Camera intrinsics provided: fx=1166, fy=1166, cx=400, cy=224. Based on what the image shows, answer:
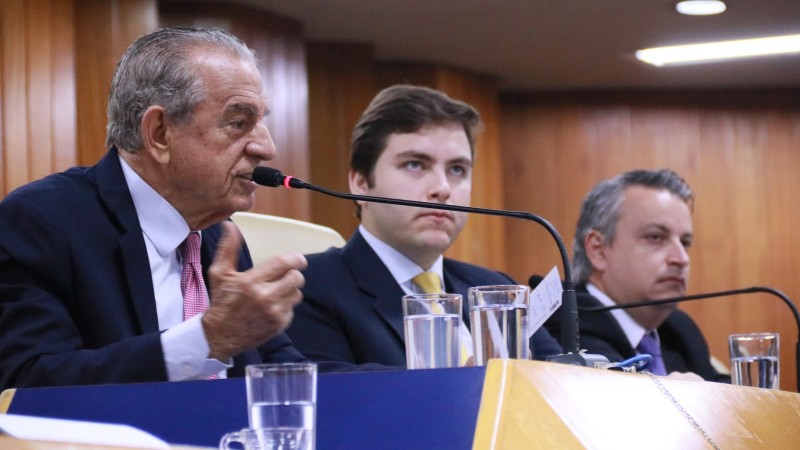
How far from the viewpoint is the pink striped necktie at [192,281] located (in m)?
1.95

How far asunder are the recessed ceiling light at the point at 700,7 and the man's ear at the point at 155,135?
386 centimetres

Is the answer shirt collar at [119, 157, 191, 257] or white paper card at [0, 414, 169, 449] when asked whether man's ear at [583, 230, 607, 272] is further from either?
white paper card at [0, 414, 169, 449]

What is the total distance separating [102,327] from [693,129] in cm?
569

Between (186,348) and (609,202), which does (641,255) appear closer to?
(609,202)

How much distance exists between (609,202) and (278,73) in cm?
230

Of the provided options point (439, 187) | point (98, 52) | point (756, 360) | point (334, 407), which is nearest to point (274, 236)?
Result: point (439, 187)

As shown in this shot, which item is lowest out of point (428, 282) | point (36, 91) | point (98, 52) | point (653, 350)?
point (653, 350)

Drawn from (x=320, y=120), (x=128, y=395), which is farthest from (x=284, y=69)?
(x=128, y=395)

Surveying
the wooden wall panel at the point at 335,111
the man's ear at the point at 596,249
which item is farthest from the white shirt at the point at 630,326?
the wooden wall panel at the point at 335,111

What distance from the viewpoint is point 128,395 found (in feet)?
4.73

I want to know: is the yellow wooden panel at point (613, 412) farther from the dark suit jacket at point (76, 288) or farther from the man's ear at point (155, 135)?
the man's ear at point (155, 135)

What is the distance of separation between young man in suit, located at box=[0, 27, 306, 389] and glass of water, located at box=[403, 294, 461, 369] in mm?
179

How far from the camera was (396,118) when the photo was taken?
9.19 ft

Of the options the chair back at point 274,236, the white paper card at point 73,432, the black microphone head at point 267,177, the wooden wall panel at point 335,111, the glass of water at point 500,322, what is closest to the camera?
the white paper card at point 73,432
